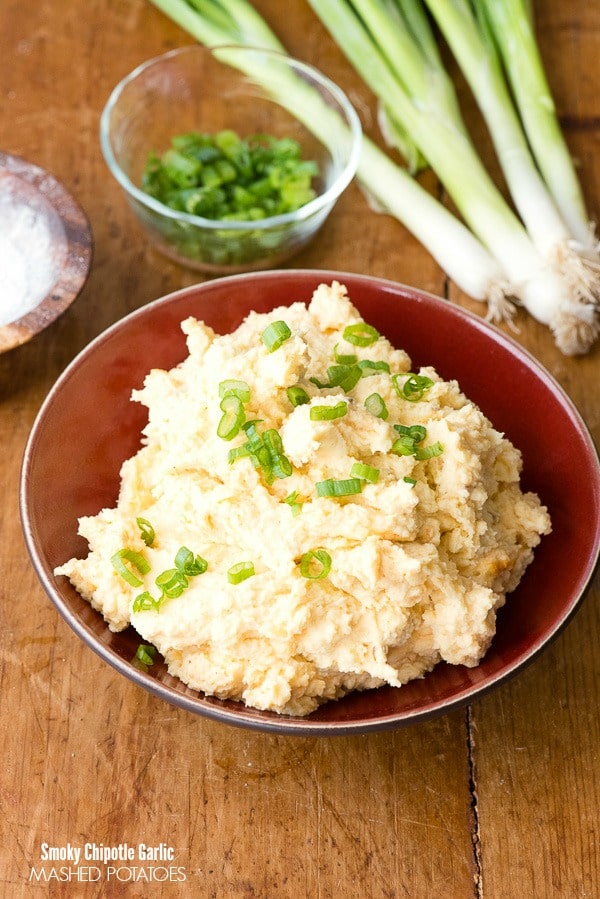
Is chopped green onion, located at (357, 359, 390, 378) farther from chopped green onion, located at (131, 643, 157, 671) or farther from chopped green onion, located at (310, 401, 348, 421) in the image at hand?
chopped green onion, located at (131, 643, 157, 671)

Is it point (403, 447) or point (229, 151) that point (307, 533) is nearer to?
point (403, 447)

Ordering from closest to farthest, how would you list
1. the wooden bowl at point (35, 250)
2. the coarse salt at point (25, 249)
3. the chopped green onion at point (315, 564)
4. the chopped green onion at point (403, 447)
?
1. the chopped green onion at point (315, 564)
2. the chopped green onion at point (403, 447)
3. the wooden bowl at point (35, 250)
4. the coarse salt at point (25, 249)

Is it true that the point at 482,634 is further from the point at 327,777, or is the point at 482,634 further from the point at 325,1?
the point at 325,1

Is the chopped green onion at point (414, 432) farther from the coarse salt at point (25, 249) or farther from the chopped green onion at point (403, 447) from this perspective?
the coarse salt at point (25, 249)

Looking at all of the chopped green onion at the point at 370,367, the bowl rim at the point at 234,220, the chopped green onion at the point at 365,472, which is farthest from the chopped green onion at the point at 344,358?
the bowl rim at the point at 234,220

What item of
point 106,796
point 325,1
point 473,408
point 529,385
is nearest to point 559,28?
point 325,1
